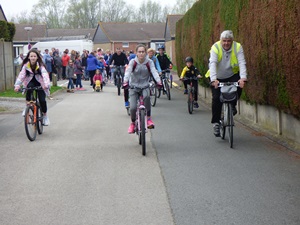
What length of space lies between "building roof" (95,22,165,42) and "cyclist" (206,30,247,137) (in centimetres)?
7570

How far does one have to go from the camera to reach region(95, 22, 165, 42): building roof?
8694 cm

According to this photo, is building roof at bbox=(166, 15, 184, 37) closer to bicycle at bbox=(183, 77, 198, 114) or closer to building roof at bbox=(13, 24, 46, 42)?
building roof at bbox=(13, 24, 46, 42)

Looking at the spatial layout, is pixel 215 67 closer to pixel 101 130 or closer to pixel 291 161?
pixel 291 161

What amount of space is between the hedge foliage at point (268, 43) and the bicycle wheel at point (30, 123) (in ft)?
15.4

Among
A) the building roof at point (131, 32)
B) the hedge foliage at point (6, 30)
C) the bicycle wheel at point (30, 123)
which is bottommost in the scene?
the bicycle wheel at point (30, 123)

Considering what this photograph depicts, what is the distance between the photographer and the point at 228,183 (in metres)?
7.25

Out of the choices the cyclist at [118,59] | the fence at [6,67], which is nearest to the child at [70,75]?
the fence at [6,67]

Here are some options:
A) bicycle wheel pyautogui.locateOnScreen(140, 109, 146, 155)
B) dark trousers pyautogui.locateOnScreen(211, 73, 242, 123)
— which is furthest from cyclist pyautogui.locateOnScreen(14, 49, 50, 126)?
dark trousers pyautogui.locateOnScreen(211, 73, 242, 123)

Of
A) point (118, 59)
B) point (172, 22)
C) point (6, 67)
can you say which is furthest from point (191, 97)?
point (172, 22)

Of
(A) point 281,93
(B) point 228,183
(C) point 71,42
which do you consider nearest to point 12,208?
(B) point 228,183

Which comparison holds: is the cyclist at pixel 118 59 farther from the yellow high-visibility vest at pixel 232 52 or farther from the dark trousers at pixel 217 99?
the yellow high-visibility vest at pixel 232 52

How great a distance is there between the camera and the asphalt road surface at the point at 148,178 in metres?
5.91

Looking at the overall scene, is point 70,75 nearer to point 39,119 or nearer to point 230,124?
point 39,119

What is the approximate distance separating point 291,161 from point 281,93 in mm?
2083
